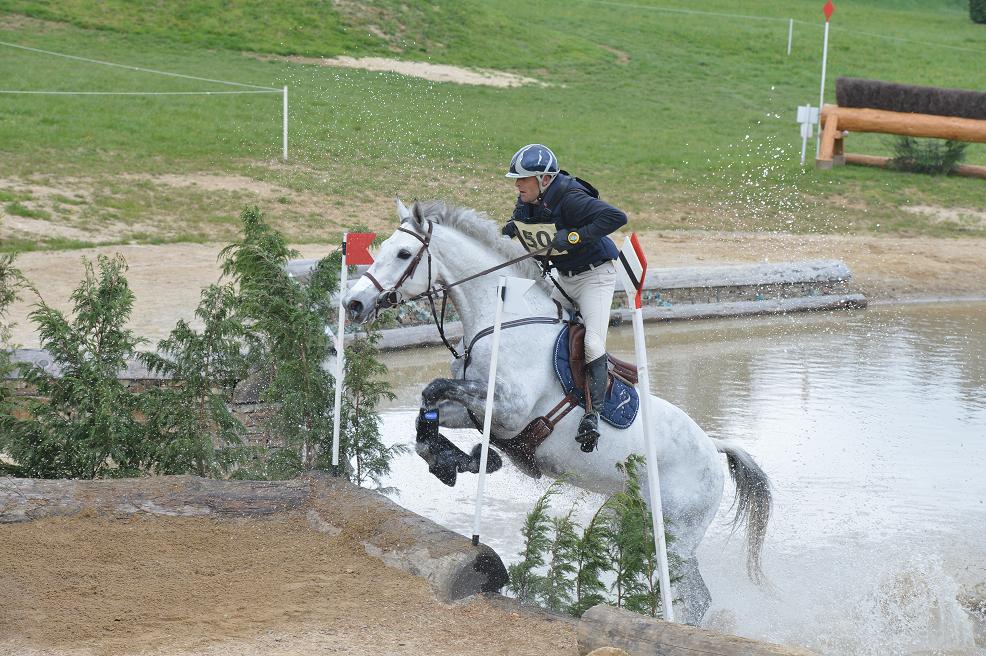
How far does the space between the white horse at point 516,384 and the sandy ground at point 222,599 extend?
0.91 m

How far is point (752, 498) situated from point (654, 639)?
219 cm

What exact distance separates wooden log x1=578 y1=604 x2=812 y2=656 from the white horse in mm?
1087

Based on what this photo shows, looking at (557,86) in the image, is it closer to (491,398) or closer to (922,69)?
(922,69)

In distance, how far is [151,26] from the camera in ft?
86.4

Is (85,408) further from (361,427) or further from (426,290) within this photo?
(426,290)

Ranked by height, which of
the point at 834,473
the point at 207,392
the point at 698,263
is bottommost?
the point at 834,473

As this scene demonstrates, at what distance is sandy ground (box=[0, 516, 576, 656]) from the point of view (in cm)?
470

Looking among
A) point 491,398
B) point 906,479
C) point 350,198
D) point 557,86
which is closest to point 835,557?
point 906,479

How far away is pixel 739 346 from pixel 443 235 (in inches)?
280

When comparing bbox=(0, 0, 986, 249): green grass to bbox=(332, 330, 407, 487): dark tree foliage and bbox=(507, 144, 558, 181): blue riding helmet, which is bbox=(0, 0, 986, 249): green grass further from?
bbox=(507, 144, 558, 181): blue riding helmet

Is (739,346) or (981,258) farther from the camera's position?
(981,258)

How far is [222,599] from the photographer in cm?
511

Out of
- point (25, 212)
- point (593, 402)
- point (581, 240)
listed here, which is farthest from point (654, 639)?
point (25, 212)

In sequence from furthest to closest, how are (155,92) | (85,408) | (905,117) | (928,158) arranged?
(928,158)
(905,117)
(155,92)
(85,408)
